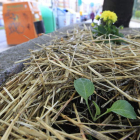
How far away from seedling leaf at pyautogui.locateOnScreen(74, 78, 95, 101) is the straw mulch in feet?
0.11

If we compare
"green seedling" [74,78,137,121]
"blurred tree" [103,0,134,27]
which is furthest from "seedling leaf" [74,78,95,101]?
A: "blurred tree" [103,0,134,27]

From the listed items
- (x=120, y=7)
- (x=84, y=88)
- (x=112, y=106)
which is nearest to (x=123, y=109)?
(x=112, y=106)

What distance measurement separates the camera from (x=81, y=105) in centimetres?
53

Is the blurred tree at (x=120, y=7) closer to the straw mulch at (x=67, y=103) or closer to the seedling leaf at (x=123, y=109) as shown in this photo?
the straw mulch at (x=67, y=103)

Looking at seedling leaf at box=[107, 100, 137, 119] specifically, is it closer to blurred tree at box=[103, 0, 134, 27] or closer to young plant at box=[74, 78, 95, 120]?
young plant at box=[74, 78, 95, 120]

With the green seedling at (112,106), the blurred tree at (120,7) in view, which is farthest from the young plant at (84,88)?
the blurred tree at (120,7)

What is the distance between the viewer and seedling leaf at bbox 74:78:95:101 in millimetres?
459

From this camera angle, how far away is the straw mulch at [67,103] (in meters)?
0.39

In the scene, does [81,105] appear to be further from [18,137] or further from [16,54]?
[16,54]

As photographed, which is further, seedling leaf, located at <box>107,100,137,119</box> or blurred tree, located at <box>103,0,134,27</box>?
blurred tree, located at <box>103,0,134,27</box>

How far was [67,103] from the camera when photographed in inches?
18.6

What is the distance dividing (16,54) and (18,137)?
2.42ft

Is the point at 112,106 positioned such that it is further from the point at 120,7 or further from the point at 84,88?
the point at 120,7

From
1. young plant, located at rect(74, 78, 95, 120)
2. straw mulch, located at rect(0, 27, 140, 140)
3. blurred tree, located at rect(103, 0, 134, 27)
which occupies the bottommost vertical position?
straw mulch, located at rect(0, 27, 140, 140)
